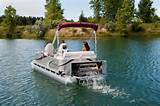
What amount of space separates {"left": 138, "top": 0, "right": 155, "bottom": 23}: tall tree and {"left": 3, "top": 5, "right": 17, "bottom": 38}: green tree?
4784 cm

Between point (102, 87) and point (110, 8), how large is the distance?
322ft

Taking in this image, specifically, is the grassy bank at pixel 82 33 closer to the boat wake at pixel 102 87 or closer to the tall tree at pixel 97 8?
the tall tree at pixel 97 8

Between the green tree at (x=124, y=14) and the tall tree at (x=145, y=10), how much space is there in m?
11.2

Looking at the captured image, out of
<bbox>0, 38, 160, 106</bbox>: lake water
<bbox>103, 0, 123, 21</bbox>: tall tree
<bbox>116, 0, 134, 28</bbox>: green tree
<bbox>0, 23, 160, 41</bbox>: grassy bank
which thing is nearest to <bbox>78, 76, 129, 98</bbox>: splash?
<bbox>0, 38, 160, 106</bbox>: lake water

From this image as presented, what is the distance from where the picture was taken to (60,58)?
1175 inches

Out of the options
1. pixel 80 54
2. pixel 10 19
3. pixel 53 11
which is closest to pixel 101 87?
pixel 80 54

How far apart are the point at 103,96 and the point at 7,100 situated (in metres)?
7.04

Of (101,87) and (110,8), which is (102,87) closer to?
(101,87)

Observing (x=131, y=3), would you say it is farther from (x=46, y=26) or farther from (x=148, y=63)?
(x=148, y=63)

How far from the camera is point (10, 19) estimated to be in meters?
129

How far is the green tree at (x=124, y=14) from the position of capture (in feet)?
370

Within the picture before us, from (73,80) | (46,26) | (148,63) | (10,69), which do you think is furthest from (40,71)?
(46,26)

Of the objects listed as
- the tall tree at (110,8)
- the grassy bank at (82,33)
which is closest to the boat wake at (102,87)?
the grassy bank at (82,33)

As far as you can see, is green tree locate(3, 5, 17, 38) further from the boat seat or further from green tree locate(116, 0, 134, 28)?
the boat seat
